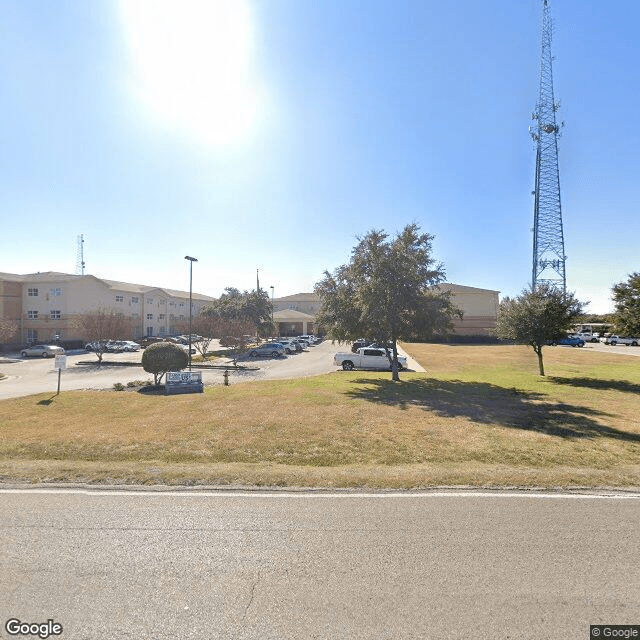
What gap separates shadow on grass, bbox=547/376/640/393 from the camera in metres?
17.5

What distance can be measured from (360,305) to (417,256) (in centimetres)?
392

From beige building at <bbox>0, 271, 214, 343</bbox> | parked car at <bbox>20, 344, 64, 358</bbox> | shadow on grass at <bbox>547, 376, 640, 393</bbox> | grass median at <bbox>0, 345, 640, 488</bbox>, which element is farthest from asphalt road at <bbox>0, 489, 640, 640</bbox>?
beige building at <bbox>0, 271, 214, 343</bbox>

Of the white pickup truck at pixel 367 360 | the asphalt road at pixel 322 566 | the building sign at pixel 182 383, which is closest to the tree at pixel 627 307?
the white pickup truck at pixel 367 360

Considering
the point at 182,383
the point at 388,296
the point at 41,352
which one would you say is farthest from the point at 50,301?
the point at 388,296

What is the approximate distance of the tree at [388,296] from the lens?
18.1 meters

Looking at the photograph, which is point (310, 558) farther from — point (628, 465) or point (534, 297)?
point (534, 297)

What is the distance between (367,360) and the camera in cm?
2683

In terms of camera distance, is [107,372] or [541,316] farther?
[107,372]

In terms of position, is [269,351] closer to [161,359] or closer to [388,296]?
[161,359]

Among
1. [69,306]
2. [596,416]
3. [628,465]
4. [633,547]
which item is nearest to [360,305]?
[596,416]

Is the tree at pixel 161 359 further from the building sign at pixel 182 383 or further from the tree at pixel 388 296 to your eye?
the tree at pixel 388 296

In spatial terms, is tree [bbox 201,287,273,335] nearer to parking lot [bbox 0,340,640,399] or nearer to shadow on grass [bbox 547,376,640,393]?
parking lot [bbox 0,340,640,399]

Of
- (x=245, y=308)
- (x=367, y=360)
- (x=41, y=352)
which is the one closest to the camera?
(x=367, y=360)

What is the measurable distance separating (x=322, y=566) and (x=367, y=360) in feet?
75.6
